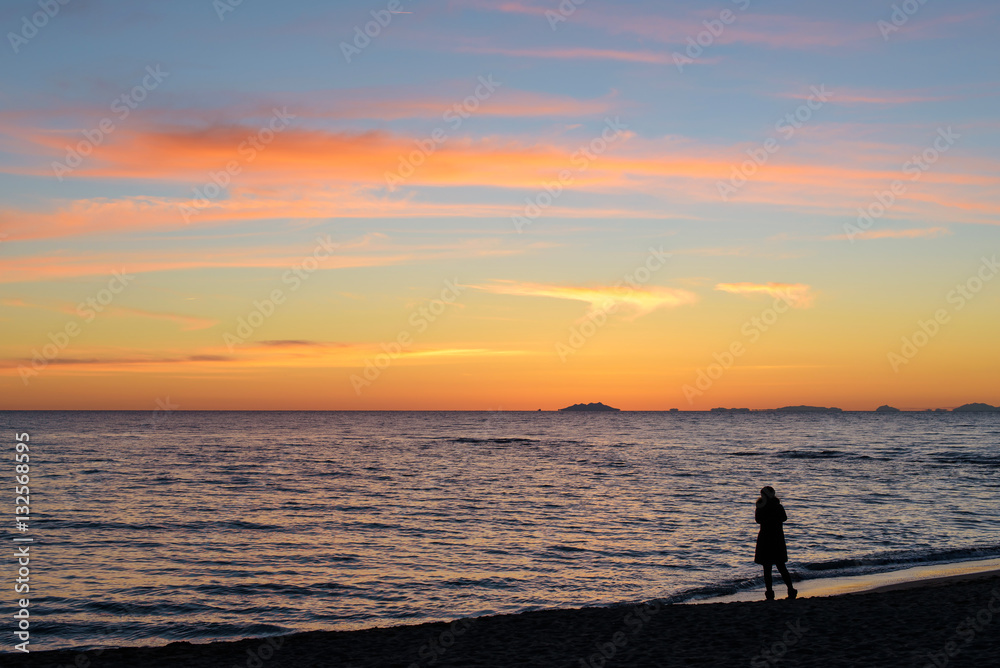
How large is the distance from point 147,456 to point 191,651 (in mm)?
67189

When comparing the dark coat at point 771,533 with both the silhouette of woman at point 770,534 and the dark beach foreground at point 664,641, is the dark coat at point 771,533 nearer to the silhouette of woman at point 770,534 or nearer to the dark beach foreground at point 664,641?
the silhouette of woman at point 770,534

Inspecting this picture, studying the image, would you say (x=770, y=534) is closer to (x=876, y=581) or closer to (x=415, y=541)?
(x=876, y=581)

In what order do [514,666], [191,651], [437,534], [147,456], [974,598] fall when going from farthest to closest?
[147,456] < [437,534] < [974,598] < [191,651] < [514,666]

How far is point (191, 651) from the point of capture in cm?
1318

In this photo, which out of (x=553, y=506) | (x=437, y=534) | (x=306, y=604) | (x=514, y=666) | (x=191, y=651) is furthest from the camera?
(x=553, y=506)

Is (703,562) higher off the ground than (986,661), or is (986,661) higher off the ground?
(986,661)

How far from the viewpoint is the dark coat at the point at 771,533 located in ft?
50.5

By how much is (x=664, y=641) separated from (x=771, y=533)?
4208 millimetres

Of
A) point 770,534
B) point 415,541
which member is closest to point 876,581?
point 770,534

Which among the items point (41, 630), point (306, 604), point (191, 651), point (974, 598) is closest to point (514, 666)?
point (191, 651)

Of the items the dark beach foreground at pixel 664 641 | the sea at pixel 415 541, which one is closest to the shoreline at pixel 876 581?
the sea at pixel 415 541

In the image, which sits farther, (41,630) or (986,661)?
(41,630)

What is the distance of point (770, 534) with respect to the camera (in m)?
15.5

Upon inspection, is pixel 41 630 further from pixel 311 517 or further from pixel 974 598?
pixel 974 598
